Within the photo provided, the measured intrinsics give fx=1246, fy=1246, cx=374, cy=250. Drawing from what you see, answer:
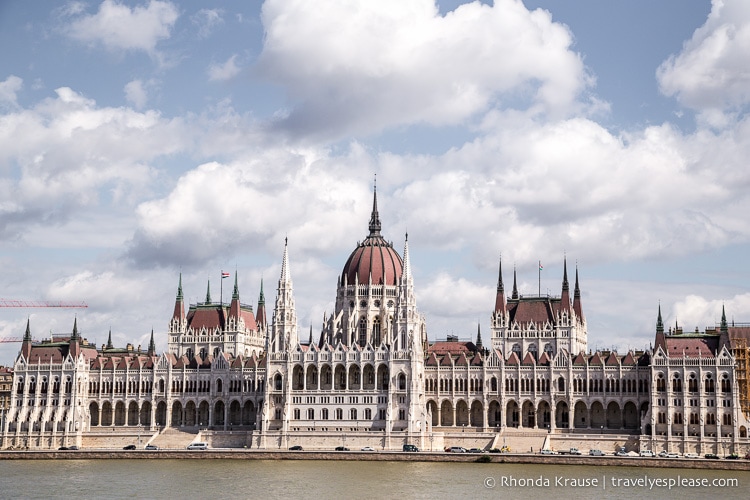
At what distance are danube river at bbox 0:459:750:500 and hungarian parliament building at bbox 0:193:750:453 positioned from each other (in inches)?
621

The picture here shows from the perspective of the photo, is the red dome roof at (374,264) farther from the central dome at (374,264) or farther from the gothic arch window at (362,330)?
the gothic arch window at (362,330)

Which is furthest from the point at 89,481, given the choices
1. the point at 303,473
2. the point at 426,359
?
the point at 426,359

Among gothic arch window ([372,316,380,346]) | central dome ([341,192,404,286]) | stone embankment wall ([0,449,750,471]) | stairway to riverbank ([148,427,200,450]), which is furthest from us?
central dome ([341,192,404,286])

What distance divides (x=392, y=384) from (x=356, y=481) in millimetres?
35763

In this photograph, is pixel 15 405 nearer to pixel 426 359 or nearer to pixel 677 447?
pixel 426 359

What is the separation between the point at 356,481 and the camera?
106 meters

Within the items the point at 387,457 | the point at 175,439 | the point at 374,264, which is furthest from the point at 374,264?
the point at 387,457

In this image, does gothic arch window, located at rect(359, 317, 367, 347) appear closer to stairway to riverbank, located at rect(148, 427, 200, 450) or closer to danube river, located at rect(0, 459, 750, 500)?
stairway to riverbank, located at rect(148, 427, 200, 450)

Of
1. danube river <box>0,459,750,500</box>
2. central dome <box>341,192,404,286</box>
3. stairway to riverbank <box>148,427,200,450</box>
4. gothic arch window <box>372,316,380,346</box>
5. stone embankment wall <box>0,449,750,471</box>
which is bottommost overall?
danube river <box>0,459,750,500</box>

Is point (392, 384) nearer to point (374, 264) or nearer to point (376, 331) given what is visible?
point (376, 331)

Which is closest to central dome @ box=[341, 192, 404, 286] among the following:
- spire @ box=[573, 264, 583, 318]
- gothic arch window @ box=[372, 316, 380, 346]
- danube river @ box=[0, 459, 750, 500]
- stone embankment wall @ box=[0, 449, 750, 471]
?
gothic arch window @ box=[372, 316, 380, 346]

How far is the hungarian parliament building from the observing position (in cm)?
13512

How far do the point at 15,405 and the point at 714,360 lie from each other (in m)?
83.3

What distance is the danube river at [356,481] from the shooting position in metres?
95.7
